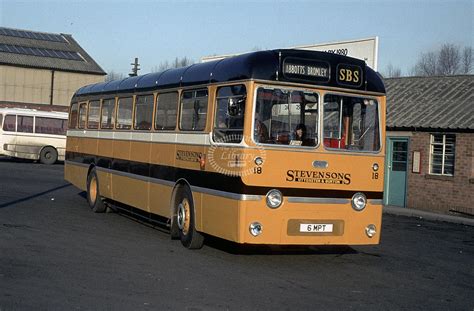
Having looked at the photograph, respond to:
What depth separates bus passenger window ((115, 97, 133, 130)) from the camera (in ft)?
46.9

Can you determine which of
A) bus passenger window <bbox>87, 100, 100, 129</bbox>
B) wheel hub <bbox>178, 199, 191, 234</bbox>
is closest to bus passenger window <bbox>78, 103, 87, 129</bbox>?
bus passenger window <bbox>87, 100, 100, 129</bbox>

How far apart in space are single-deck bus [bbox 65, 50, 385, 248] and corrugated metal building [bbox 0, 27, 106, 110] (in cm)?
5165

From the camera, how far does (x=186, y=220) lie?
37.5 ft

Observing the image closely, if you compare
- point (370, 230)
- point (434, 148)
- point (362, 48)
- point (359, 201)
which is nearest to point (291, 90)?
point (359, 201)

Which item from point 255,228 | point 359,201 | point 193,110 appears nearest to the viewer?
point 255,228

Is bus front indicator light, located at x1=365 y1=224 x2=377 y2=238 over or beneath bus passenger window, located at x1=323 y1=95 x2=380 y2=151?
beneath

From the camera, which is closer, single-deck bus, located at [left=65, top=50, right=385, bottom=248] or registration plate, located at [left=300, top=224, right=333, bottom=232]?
single-deck bus, located at [left=65, top=50, right=385, bottom=248]

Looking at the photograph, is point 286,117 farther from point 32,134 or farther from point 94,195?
point 32,134

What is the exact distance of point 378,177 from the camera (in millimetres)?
10523

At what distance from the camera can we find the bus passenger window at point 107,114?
1545 cm

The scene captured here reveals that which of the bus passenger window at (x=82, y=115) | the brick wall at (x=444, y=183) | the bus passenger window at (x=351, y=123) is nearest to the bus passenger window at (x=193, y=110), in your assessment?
the bus passenger window at (x=351, y=123)

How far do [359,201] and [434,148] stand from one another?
43.6 feet

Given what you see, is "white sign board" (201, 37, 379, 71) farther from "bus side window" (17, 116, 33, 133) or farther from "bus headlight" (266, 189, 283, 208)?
"bus side window" (17, 116, 33, 133)

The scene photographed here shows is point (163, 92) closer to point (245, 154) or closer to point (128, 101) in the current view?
point (128, 101)
